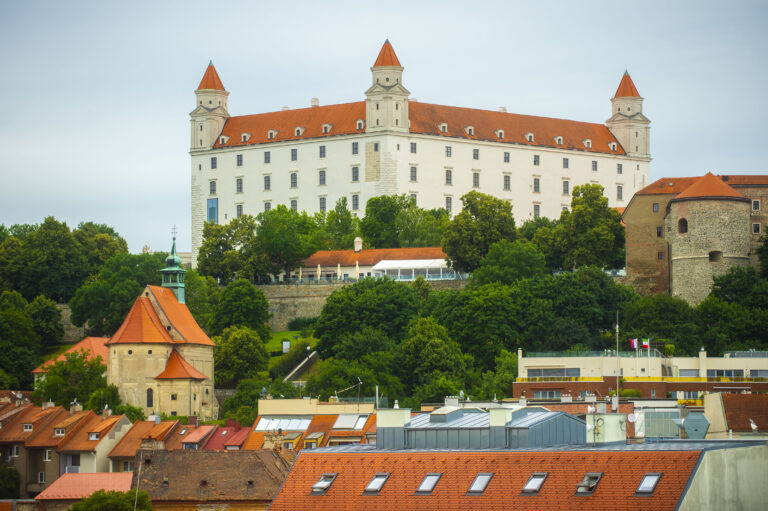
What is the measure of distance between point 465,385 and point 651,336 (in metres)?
10.7

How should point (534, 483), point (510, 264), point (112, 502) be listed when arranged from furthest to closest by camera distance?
point (510, 264), point (112, 502), point (534, 483)

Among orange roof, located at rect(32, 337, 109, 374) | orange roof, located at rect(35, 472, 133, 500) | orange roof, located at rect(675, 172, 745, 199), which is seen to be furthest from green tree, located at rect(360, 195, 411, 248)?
orange roof, located at rect(35, 472, 133, 500)

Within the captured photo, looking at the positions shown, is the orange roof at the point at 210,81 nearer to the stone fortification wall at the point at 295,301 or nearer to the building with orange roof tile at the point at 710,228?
the stone fortification wall at the point at 295,301

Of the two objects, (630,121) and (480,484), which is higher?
(630,121)

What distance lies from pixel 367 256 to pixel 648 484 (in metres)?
83.3

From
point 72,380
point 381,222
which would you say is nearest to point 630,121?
point 381,222

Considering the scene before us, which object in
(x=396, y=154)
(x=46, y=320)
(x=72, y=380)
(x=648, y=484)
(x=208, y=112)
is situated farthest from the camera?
(x=208, y=112)

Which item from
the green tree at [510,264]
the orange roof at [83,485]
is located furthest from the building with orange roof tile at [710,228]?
the orange roof at [83,485]

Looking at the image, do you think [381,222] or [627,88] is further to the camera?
[627,88]

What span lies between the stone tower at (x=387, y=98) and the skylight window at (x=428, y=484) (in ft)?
304

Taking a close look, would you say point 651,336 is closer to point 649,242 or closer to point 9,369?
point 649,242

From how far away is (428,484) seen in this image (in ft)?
137

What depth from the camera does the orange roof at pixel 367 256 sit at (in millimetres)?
118500

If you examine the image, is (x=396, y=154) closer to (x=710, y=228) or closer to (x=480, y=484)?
(x=710, y=228)
